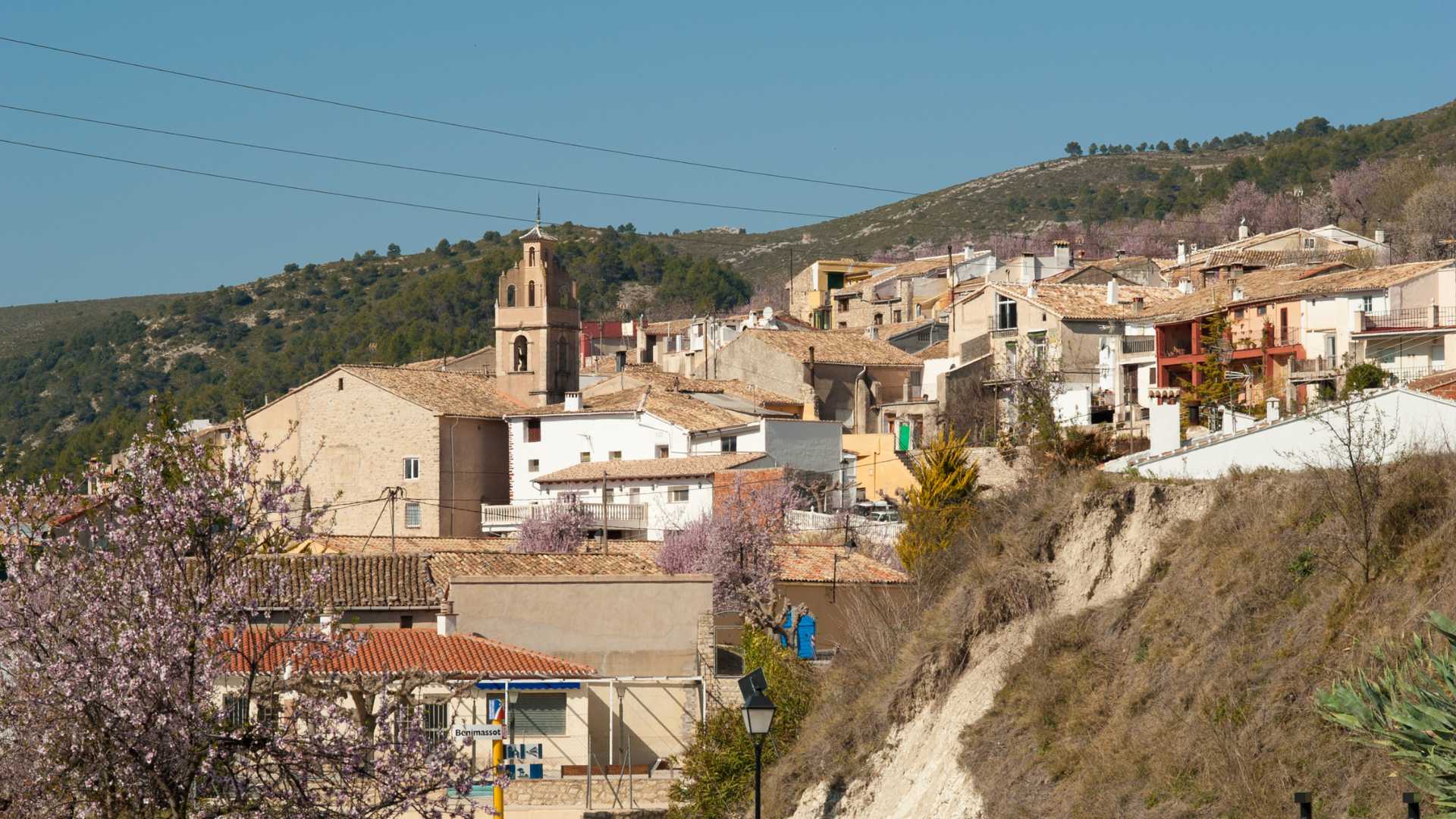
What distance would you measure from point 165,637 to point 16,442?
113093mm

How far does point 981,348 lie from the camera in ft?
218

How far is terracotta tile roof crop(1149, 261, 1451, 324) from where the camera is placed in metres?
53.0

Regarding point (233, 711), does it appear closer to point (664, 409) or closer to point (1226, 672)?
point (1226, 672)

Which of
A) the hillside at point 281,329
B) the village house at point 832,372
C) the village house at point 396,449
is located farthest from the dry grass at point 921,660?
the hillside at point 281,329

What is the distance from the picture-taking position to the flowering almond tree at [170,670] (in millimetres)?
14500

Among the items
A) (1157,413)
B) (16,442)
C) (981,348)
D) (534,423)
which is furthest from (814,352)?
(16,442)

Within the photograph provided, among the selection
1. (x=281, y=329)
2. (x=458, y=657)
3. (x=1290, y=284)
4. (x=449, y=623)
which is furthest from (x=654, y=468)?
(x=281, y=329)

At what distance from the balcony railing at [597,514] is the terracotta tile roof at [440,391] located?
4.78 metres

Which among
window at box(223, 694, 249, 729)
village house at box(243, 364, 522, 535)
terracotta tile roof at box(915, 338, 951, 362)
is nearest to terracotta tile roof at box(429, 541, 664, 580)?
village house at box(243, 364, 522, 535)

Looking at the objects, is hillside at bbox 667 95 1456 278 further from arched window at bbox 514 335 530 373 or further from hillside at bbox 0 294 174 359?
arched window at bbox 514 335 530 373

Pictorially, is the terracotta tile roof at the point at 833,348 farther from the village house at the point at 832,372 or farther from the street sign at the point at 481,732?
the street sign at the point at 481,732

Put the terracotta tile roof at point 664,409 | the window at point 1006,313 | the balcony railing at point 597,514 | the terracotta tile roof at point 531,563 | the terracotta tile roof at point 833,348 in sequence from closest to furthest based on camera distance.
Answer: the terracotta tile roof at point 531,563 < the balcony railing at point 597,514 < the terracotta tile roof at point 664,409 < the window at point 1006,313 < the terracotta tile roof at point 833,348

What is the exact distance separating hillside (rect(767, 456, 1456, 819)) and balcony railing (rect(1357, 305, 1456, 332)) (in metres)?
25.9

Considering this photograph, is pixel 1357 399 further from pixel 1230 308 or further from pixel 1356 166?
pixel 1356 166
